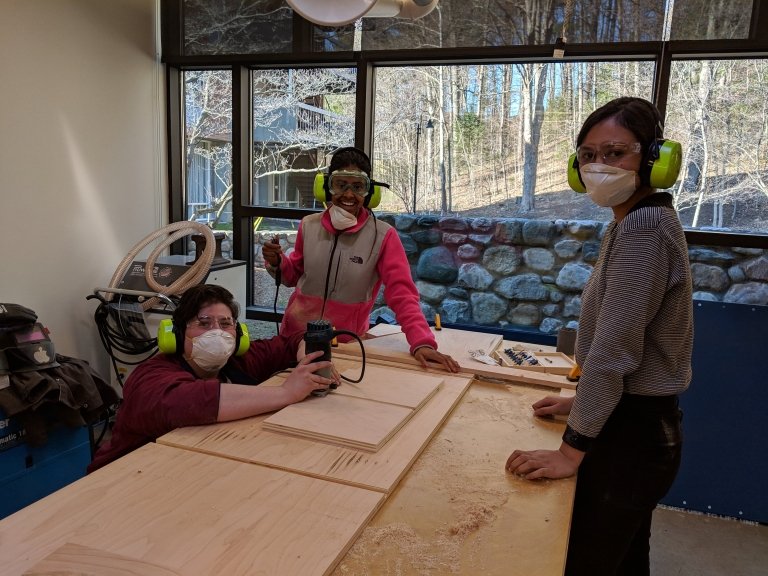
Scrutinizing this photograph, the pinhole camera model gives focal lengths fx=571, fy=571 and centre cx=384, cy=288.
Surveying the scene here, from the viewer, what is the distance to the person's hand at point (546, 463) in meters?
1.28

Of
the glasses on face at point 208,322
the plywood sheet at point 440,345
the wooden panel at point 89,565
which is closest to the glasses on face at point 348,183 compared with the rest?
the plywood sheet at point 440,345

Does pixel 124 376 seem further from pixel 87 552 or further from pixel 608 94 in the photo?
pixel 608 94

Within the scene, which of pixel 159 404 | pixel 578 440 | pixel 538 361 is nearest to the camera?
pixel 578 440

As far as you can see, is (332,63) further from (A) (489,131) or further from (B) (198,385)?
(B) (198,385)

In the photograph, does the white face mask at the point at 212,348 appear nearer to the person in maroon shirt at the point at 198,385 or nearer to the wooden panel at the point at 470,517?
the person in maroon shirt at the point at 198,385

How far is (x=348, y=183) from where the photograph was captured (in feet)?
7.82

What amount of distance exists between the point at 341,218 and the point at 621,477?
1477 mm

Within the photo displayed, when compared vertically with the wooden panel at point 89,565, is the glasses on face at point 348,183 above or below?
above

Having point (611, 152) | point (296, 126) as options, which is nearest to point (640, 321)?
point (611, 152)

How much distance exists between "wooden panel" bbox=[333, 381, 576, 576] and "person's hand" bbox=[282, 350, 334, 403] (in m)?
0.37

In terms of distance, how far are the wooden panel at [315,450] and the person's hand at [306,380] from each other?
12 cm

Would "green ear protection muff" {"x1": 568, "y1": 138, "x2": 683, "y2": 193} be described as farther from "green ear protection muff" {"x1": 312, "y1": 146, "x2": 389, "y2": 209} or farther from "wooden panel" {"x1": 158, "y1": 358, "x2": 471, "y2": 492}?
"green ear protection muff" {"x1": 312, "y1": 146, "x2": 389, "y2": 209}

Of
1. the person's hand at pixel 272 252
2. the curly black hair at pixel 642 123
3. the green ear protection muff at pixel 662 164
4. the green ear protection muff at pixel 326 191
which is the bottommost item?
the person's hand at pixel 272 252

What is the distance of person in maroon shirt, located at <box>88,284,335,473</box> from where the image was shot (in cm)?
148
